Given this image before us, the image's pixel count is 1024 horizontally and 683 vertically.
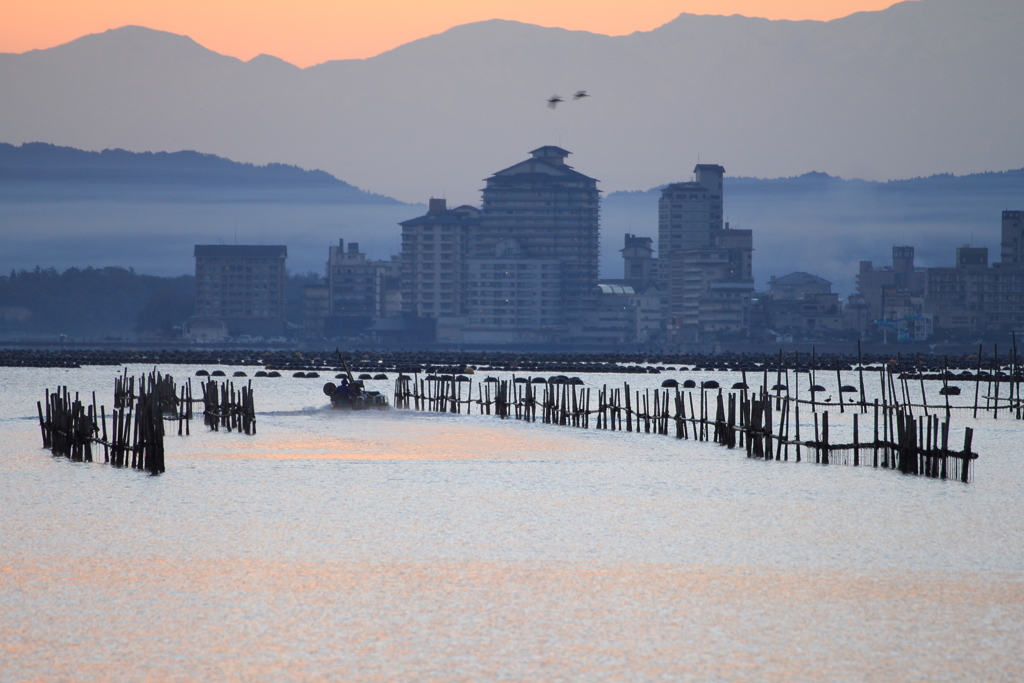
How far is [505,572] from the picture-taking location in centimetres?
2077

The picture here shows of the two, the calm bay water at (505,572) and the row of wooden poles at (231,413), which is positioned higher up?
the row of wooden poles at (231,413)

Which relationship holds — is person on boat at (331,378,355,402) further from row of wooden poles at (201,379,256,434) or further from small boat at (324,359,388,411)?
row of wooden poles at (201,379,256,434)

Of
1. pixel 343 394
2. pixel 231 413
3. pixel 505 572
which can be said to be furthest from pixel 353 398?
pixel 505 572

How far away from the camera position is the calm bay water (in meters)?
15.6

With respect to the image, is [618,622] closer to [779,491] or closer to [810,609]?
[810,609]

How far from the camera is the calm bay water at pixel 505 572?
15.6 m

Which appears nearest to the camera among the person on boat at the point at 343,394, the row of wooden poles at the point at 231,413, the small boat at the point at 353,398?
the row of wooden poles at the point at 231,413

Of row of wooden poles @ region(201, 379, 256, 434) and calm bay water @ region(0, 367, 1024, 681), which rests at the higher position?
row of wooden poles @ region(201, 379, 256, 434)

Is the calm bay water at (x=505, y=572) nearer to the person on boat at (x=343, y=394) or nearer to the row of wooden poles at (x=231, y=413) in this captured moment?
the row of wooden poles at (x=231, y=413)

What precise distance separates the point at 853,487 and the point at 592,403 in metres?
42.3

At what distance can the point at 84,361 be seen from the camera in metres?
141

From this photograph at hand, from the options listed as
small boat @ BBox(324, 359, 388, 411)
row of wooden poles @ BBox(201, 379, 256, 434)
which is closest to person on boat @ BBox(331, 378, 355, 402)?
small boat @ BBox(324, 359, 388, 411)

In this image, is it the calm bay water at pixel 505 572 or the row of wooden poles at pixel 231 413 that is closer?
the calm bay water at pixel 505 572


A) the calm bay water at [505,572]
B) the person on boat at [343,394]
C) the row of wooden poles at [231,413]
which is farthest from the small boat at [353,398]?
the calm bay water at [505,572]
